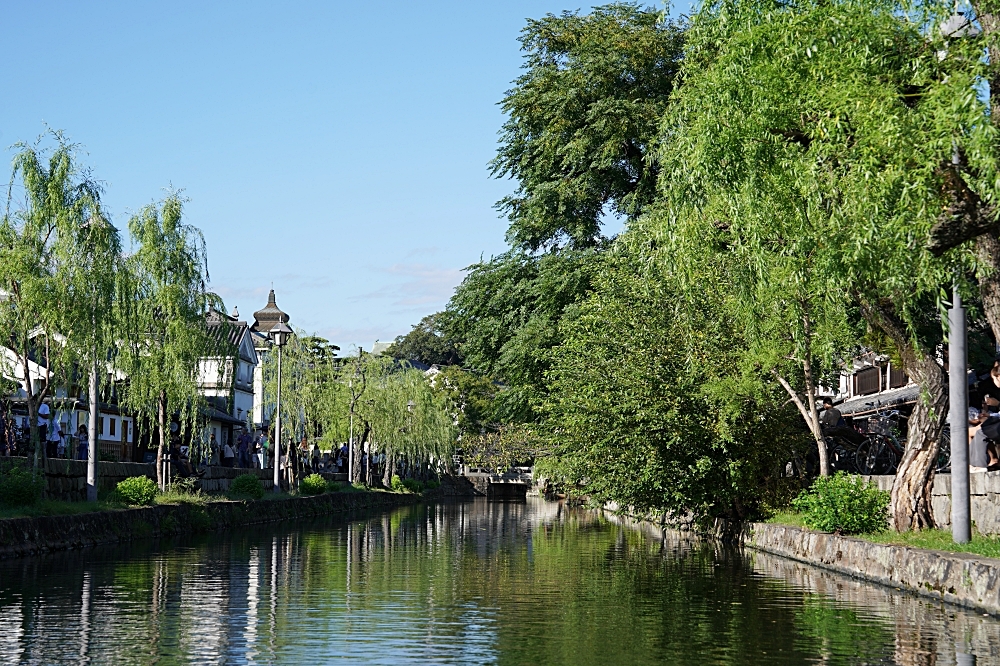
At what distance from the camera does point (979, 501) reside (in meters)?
19.1

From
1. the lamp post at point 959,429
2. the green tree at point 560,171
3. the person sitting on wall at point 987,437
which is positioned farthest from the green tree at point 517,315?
the lamp post at point 959,429

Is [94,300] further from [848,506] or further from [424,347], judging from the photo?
[424,347]

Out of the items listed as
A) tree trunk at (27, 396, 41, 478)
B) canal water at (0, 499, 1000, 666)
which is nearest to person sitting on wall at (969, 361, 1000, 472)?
canal water at (0, 499, 1000, 666)

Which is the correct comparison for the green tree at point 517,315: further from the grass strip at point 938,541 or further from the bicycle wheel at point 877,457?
the grass strip at point 938,541

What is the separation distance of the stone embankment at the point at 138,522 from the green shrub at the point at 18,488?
76cm

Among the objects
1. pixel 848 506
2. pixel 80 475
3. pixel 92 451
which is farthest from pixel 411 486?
pixel 848 506

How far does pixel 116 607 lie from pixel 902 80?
431 inches

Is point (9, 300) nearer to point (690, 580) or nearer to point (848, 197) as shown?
point (690, 580)

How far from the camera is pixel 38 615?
45.0ft

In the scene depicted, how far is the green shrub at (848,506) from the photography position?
21.7 m

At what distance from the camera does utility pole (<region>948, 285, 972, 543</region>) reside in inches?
685

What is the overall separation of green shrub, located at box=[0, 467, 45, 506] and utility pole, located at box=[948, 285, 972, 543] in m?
16.8

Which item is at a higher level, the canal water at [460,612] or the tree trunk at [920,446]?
the tree trunk at [920,446]

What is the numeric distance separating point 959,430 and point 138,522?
18.3m
